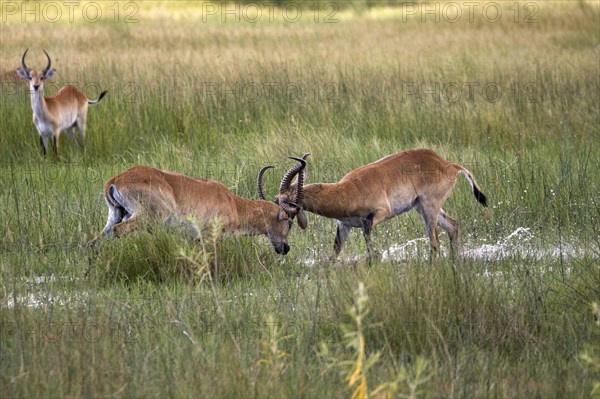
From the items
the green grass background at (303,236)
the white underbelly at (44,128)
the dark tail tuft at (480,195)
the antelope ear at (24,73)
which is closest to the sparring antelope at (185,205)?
the green grass background at (303,236)

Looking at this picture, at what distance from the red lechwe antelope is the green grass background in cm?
24

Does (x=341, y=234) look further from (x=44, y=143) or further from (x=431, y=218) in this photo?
(x=44, y=143)

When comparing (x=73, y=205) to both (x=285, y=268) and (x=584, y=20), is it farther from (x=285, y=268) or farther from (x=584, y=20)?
(x=584, y=20)

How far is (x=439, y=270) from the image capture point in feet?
17.7

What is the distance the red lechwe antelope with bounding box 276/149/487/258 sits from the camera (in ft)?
23.7

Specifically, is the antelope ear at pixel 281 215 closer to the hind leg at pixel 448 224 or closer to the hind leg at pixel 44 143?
the hind leg at pixel 448 224

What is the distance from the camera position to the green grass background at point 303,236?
14.7 feet

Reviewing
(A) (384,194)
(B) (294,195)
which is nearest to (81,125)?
(B) (294,195)

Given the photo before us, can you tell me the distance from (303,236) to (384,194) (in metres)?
0.87

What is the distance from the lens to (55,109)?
438 inches

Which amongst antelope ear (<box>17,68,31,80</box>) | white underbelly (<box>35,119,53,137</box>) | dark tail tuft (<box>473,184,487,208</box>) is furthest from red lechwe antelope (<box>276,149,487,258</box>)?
antelope ear (<box>17,68,31,80</box>)

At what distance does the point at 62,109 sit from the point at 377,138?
11.3 feet

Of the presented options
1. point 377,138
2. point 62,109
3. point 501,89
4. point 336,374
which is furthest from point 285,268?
point 501,89

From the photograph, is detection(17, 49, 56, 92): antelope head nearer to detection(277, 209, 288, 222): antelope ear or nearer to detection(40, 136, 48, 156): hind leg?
detection(40, 136, 48, 156): hind leg
